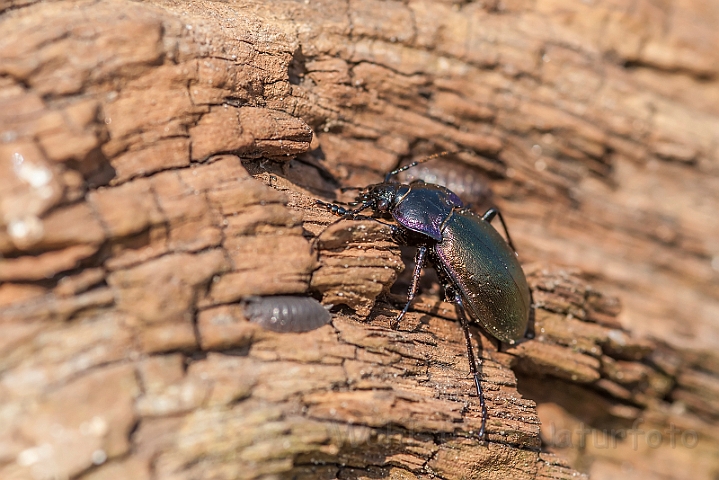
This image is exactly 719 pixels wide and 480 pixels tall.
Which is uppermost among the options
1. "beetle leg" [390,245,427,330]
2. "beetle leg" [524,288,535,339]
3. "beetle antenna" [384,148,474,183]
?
"beetle antenna" [384,148,474,183]

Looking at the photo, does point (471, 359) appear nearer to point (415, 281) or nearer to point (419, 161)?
point (415, 281)

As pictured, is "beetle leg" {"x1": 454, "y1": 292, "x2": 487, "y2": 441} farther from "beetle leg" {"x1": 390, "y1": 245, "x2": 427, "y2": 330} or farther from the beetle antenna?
the beetle antenna

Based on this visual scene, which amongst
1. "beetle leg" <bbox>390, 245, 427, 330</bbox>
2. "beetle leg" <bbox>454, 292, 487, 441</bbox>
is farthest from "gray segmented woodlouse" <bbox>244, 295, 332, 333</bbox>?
"beetle leg" <bbox>454, 292, 487, 441</bbox>

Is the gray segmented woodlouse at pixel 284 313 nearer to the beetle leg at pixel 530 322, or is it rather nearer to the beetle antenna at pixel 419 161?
the beetle antenna at pixel 419 161

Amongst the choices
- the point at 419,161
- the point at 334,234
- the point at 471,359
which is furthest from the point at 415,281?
the point at 419,161

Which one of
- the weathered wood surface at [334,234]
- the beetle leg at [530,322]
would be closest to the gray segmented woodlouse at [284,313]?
the weathered wood surface at [334,234]

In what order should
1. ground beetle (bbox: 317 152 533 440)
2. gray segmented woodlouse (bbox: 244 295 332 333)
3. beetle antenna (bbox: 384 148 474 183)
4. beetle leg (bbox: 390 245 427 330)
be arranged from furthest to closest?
beetle antenna (bbox: 384 148 474 183) < ground beetle (bbox: 317 152 533 440) < beetle leg (bbox: 390 245 427 330) < gray segmented woodlouse (bbox: 244 295 332 333)
